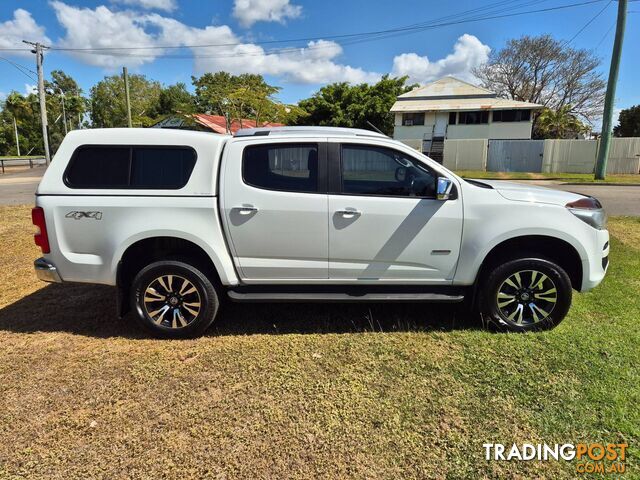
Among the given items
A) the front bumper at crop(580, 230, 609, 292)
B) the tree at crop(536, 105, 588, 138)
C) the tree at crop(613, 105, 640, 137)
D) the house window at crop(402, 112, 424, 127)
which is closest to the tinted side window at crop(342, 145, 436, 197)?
the front bumper at crop(580, 230, 609, 292)

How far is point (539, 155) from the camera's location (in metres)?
26.9

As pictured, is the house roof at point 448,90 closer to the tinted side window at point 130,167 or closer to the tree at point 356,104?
the tree at point 356,104

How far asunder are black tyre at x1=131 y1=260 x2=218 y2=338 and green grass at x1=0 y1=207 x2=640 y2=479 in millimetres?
153

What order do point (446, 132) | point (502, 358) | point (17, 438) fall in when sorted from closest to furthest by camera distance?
point (17, 438) < point (502, 358) < point (446, 132)

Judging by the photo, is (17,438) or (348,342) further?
(348,342)

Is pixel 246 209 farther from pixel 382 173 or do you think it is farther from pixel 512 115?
pixel 512 115

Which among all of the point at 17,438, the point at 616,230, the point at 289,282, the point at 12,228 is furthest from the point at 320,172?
the point at 12,228

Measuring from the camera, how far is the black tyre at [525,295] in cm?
382

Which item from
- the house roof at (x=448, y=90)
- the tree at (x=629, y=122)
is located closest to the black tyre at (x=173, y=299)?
the house roof at (x=448, y=90)

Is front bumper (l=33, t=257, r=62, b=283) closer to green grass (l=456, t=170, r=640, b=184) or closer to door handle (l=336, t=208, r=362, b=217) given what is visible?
door handle (l=336, t=208, r=362, b=217)

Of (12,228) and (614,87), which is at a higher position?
(614,87)

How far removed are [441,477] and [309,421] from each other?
0.86 m

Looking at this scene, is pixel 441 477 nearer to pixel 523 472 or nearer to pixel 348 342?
pixel 523 472

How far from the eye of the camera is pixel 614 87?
1858cm
